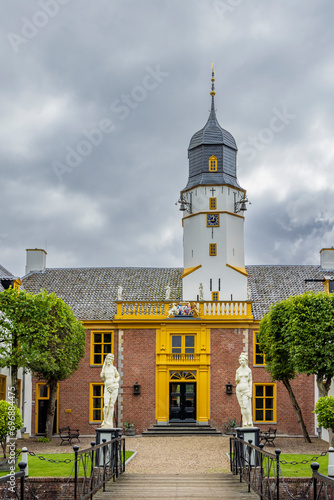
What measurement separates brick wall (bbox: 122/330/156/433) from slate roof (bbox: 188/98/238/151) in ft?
38.3

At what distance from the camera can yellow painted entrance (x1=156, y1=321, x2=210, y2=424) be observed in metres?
32.3

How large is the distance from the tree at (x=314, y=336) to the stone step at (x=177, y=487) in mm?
8754

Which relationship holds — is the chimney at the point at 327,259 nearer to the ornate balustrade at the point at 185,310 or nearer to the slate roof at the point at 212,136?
the ornate balustrade at the point at 185,310

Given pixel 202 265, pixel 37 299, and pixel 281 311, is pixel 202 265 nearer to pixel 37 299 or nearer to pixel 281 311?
pixel 281 311

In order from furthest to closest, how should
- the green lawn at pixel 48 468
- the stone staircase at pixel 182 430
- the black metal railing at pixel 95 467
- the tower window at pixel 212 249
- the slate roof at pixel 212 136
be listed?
the slate roof at pixel 212 136, the tower window at pixel 212 249, the stone staircase at pixel 182 430, the green lawn at pixel 48 468, the black metal railing at pixel 95 467

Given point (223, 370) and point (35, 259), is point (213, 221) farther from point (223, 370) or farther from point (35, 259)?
point (35, 259)

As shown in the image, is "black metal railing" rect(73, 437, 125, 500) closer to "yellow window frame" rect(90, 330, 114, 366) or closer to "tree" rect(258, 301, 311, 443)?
"tree" rect(258, 301, 311, 443)

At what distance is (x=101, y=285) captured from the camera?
1454 inches

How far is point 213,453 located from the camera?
23.7 metres

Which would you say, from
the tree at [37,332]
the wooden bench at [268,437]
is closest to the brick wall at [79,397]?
the tree at [37,332]

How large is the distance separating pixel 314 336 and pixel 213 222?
37.9 feet

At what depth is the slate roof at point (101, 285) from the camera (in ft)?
114

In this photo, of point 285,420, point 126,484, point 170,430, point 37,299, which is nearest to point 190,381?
point 170,430

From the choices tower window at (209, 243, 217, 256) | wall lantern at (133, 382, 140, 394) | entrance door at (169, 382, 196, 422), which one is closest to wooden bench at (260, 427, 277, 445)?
entrance door at (169, 382, 196, 422)
